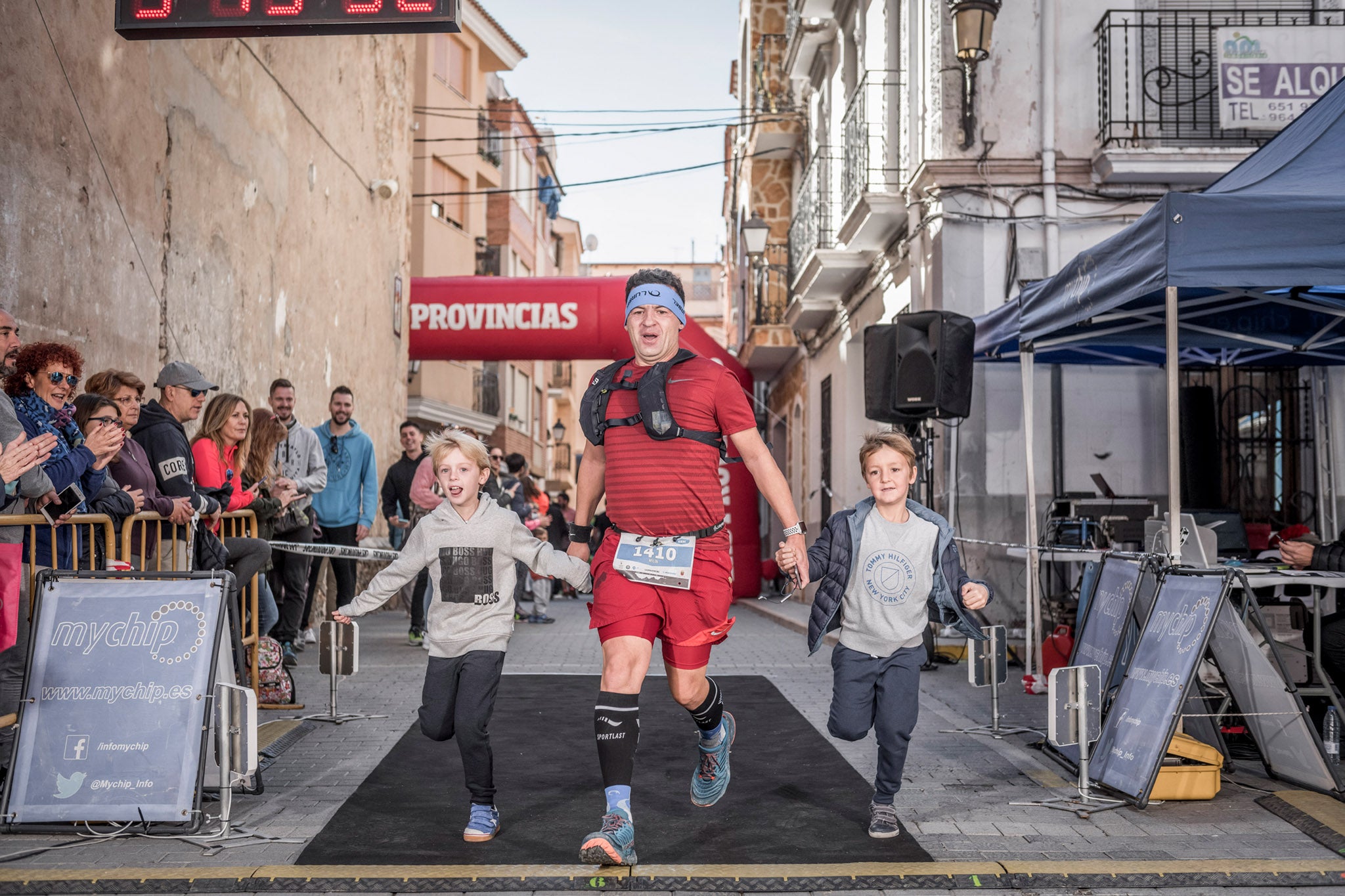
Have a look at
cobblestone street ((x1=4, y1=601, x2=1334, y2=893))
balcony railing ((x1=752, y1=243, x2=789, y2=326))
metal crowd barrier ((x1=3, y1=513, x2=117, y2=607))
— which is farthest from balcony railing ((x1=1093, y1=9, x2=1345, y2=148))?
balcony railing ((x1=752, y1=243, x2=789, y2=326))

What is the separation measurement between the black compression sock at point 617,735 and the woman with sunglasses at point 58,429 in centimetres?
248

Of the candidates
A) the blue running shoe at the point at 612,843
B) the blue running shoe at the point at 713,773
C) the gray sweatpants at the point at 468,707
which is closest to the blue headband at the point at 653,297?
the gray sweatpants at the point at 468,707

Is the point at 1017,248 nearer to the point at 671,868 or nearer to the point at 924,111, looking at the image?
the point at 924,111

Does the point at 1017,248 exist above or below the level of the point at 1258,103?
below

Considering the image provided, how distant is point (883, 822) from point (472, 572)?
69.6 inches

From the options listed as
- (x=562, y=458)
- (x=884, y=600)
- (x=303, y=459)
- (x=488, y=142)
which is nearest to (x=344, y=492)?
(x=303, y=459)

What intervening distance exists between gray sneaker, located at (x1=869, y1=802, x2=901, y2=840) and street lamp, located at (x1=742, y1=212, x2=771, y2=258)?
16453 millimetres

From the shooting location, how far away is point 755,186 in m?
24.3

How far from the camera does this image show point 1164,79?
457 inches

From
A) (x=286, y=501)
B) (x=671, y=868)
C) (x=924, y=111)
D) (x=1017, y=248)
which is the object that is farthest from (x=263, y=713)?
(x=924, y=111)

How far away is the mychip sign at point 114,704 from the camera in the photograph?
486 cm

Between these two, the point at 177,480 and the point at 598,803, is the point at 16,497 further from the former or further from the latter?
the point at 598,803

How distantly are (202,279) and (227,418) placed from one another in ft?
9.66

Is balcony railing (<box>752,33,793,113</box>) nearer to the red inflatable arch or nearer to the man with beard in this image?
the red inflatable arch
